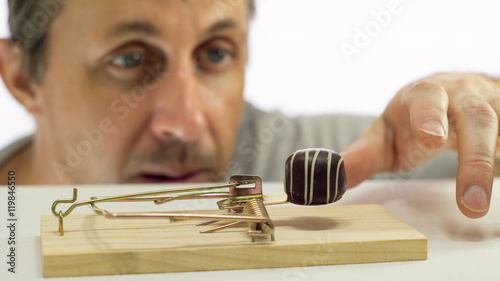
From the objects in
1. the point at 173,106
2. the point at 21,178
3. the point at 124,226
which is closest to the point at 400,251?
the point at 124,226

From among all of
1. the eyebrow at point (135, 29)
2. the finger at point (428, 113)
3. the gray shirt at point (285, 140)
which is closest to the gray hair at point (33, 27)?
the eyebrow at point (135, 29)

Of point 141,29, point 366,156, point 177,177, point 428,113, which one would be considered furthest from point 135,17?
point 428,113

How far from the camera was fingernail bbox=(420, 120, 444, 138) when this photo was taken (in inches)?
32.5

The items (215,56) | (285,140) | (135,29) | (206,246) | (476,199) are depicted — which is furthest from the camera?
(285,140)

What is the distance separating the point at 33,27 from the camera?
1756mm

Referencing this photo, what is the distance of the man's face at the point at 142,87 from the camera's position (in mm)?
1682

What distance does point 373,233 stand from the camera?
753 mm

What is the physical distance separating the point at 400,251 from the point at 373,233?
0.14ft

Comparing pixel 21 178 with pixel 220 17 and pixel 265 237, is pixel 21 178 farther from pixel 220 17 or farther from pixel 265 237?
pixel 265 237

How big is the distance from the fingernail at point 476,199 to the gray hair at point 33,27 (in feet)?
4.38

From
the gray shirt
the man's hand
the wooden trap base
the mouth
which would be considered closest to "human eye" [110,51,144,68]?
the mouth

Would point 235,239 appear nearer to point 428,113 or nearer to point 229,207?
point 229,207

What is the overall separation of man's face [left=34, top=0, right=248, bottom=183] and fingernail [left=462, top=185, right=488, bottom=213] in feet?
3.46

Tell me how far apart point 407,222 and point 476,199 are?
12 centimetres
